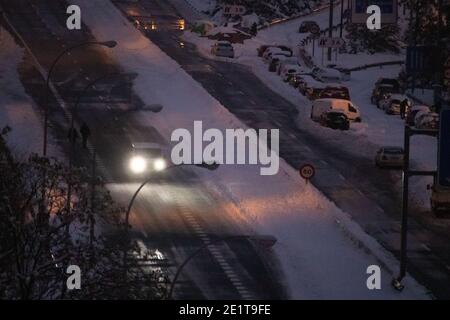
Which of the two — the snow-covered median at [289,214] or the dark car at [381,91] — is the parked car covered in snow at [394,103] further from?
the snow-covered median at [289,214]

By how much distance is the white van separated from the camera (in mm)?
79375

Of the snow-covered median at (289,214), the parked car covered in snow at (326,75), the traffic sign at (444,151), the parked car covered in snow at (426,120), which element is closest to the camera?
the traffic sign at (444,151)

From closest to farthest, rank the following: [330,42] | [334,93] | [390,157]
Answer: [390,157], [334,93], [330,42]

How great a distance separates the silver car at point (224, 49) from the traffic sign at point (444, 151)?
210 ft

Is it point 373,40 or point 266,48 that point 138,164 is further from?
point 373,40

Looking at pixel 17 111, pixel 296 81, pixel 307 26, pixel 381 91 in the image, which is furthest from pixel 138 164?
pixel 307 26

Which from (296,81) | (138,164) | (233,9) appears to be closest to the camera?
(138,164)

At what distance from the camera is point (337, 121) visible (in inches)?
3086

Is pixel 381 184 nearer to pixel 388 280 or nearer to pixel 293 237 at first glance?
pixel 293 237

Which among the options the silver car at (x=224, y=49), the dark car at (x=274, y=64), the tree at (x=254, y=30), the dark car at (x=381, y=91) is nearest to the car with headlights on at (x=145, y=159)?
the dark car at (x=381, y=91)

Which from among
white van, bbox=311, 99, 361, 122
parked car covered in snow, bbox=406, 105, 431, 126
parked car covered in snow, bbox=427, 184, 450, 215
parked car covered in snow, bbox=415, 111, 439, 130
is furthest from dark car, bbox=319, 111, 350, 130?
parked car covered in snow, bbox=427, 184, 450, 215

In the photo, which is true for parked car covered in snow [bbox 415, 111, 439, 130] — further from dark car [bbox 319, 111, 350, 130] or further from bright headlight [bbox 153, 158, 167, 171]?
bright headlight [bbox 153, 158, 167, 171]

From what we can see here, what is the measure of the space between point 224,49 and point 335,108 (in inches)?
958

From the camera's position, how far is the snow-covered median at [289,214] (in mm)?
49656
